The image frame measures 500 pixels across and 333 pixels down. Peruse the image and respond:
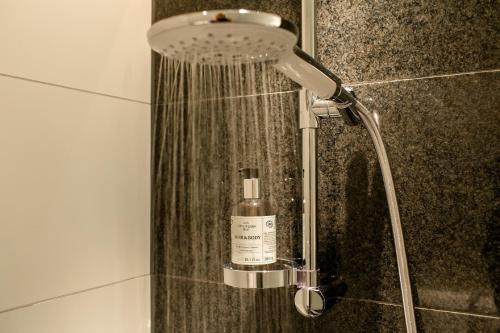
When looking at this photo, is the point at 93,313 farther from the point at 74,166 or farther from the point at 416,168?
the point at 416,168

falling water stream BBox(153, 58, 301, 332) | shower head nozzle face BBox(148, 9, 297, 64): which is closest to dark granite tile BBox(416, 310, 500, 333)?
falling water stream BBox(153, 58, 301, 332)

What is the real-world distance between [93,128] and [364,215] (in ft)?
1.83

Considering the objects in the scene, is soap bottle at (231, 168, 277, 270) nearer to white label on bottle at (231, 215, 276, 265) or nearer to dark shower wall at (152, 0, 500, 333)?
white label on bottle at (231, 215, 276, 265)

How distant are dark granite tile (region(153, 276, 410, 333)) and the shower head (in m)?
0.46

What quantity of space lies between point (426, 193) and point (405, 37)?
27 centimetres

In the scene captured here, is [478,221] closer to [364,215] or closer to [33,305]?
[364,215]

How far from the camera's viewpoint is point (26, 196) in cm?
79

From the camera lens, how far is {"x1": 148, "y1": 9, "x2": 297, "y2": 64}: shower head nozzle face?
→ 46cm

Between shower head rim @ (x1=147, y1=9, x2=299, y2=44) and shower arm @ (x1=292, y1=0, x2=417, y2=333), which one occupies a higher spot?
shower head rim @ (x1=147, y1=9, x2=299, y2=44)

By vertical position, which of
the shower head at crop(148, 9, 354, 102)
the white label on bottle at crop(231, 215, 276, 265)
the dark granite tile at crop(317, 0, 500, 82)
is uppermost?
the dark granite tile at crop(317, 0, 500, 82)

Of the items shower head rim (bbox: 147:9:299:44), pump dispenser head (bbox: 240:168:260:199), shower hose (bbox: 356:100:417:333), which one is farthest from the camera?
pump dispenser head (bbox: 240:168:260:199)

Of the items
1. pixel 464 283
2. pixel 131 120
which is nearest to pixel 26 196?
pixel 131 120

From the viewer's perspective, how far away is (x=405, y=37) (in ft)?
2.58

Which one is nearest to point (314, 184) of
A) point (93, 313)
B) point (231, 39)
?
point (231, 39)
